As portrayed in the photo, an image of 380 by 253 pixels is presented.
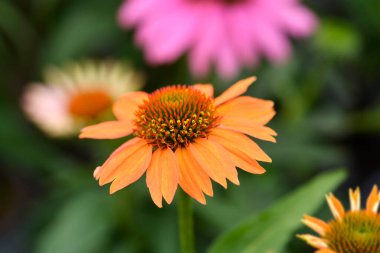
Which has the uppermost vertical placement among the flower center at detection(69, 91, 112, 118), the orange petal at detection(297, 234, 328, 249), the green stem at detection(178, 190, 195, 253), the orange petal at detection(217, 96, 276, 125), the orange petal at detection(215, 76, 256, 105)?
the flower center at detection(69, 91, 112, 118)

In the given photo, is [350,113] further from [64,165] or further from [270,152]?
Result: [64,165]

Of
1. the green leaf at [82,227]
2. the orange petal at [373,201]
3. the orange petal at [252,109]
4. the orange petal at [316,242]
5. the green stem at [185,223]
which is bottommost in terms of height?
the orange petal at [316,242]

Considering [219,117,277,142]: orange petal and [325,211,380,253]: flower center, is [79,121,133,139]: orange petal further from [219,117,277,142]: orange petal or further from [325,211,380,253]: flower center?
[325,211,380,253]: flower center

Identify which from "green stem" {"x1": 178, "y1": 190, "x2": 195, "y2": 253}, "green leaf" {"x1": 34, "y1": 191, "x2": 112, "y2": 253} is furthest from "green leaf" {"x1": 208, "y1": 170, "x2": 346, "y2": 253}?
"green leaf" {"x1": 34, "y1": 191, "x2": 112, "y2": 253}

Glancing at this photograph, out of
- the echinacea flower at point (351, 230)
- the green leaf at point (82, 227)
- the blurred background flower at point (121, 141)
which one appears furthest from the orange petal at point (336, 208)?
the green leaf at point (82, 227)

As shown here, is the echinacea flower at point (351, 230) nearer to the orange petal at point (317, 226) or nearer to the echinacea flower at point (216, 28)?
the orange petal at point (317, 226)

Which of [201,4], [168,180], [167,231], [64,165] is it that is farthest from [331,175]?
[64,165]
